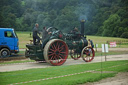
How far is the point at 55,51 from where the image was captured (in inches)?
474

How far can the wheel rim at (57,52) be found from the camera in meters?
11.9

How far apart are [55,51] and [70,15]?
39183mm

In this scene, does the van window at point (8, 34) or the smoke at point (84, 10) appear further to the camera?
the smoke at point (84, 10)

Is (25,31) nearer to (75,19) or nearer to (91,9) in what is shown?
(75,19)

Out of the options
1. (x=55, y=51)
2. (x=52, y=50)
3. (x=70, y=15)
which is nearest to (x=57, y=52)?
(x=55, y=51)

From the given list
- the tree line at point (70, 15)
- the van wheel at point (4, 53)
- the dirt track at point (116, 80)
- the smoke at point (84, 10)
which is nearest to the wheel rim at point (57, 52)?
the dirt track at point (116, 80)

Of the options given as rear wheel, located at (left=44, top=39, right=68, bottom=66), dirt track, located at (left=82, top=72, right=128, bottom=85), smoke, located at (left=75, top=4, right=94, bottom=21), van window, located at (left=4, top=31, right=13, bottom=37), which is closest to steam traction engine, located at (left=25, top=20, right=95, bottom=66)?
rear wheel, located at (left=44, top=39, right=68, bottom=66)

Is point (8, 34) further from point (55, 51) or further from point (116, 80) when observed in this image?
point (116, 80)

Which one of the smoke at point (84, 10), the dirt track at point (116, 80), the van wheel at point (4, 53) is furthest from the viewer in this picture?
the smoke at point (84, 10)

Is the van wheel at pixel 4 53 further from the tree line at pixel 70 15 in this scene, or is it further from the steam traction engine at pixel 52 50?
the tree line at pixel 70 15

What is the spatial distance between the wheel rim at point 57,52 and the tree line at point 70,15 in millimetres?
30865

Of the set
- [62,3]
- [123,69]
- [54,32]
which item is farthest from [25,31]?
[123,69]

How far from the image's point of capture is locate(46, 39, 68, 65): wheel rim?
11.9 m

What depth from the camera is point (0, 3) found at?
54.8m
